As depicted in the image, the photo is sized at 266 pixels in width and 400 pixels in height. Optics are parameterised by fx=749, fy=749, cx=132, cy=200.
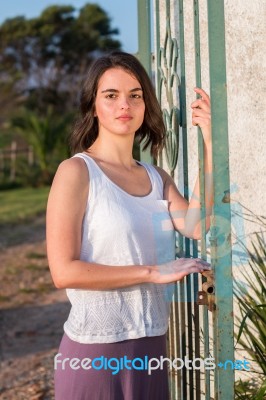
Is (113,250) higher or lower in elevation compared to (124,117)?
lower

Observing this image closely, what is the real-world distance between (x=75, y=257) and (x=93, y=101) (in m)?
0.50

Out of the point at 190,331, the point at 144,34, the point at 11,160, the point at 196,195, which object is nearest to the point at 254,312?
the point at 190,331

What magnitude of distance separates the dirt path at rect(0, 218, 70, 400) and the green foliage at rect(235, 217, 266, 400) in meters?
1.53

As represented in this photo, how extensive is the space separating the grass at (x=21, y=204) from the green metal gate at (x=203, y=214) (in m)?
8.83

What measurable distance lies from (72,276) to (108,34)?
134 ft

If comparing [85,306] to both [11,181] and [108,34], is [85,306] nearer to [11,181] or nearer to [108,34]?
[11,181]

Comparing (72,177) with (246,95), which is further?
(246,95)

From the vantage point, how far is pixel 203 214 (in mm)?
2152

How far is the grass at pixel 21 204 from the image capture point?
12149 mm

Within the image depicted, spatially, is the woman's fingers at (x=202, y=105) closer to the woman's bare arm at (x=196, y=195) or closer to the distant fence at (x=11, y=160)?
the woman's bare arm at (x=196, y=195)

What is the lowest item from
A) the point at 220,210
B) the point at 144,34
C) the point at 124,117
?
the point at 220,210

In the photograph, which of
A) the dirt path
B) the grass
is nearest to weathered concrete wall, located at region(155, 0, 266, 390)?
the dirt path

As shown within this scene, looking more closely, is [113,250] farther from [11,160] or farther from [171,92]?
[11,160]

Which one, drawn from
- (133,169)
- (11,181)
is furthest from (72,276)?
(11,181)
